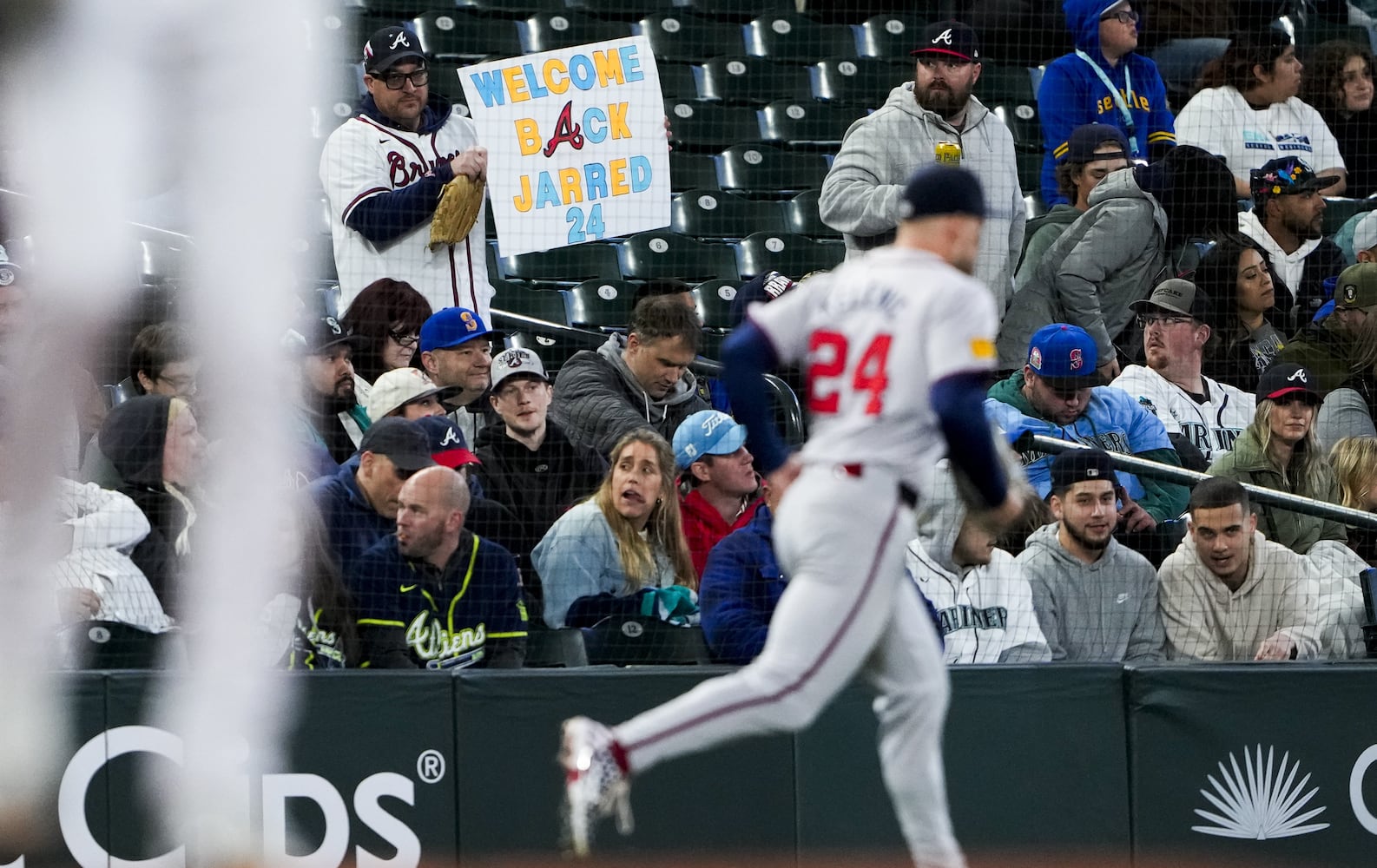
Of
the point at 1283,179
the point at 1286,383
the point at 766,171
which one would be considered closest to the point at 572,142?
the point at 766,171

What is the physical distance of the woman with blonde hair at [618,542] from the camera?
6.17 meters

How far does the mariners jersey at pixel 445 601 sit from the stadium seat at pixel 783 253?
2.90 m

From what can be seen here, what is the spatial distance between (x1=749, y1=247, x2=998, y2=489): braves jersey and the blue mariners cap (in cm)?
10

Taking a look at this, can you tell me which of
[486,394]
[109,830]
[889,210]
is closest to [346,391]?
[486,394]

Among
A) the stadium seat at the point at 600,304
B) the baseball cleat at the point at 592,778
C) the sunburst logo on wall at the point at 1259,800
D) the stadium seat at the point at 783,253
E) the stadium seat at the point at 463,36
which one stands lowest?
the sunburst logo on wall at the point at 1259,800

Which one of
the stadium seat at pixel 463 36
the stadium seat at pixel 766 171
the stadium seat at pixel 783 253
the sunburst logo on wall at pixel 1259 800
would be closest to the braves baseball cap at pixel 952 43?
the stadium seat at pixel 783 253

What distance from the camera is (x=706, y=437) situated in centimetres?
645

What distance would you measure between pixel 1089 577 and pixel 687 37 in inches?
187

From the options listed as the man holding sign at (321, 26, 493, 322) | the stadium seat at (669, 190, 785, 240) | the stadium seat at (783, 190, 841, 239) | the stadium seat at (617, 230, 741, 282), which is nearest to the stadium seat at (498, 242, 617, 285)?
the stadium seat at (617, 230, 741, 282)

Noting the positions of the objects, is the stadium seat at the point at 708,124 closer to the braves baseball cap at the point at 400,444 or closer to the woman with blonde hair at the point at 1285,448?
the woman with blonde hair at the point at 1285,448

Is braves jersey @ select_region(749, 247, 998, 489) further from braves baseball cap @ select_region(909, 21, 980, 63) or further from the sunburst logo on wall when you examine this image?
braves baseball cap @ select_region(909, 21, 980, 63)

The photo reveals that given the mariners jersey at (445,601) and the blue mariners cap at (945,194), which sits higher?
the blue mariners cap at (945,194)

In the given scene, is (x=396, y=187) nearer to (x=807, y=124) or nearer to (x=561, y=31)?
(x=561, y=31)

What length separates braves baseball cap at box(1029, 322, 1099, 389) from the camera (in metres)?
6.96
